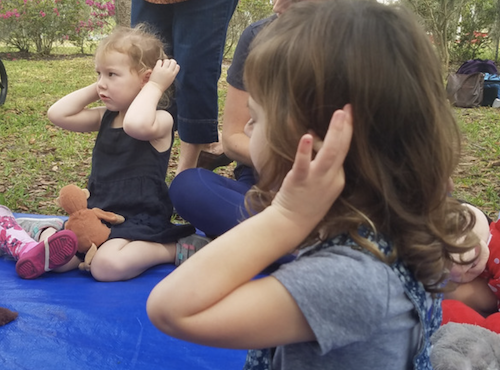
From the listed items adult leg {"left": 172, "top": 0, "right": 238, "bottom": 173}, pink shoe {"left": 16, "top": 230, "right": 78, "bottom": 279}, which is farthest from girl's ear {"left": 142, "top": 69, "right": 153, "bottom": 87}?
pink shoe {"left": 16, "top": 230, "right": 78, "bottom": 279}

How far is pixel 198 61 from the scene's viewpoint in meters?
2.80

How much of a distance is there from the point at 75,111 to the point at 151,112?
1.50ft

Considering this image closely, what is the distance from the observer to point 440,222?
1008mm

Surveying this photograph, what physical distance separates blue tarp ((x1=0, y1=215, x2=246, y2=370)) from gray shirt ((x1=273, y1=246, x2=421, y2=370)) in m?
0.79

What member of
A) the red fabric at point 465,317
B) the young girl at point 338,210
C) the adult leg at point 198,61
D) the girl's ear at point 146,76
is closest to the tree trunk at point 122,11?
the adult leg at point 198,61

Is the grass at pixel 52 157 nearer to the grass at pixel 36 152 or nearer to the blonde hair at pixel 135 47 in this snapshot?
A: the grass at pixel 36 152

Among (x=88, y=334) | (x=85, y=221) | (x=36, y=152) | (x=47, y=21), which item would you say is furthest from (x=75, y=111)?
(x=47, y=21)

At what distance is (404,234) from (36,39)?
13.8 metres

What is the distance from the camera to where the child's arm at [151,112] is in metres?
2.28

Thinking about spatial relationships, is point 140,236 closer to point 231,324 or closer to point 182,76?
point 182,76

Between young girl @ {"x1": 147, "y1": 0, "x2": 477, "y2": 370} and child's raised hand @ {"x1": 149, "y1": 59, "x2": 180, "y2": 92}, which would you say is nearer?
young girl @ {"x1": 147, "y1": 0, "x2": 477, "y2": 370}

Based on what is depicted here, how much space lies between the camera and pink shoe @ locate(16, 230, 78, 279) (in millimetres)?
2104

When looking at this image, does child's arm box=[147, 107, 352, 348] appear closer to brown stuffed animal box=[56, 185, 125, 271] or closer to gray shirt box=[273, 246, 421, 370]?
gray shirt box=[273, 246, 421, 370]

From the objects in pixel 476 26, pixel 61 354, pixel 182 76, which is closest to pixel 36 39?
pixel 476 26
